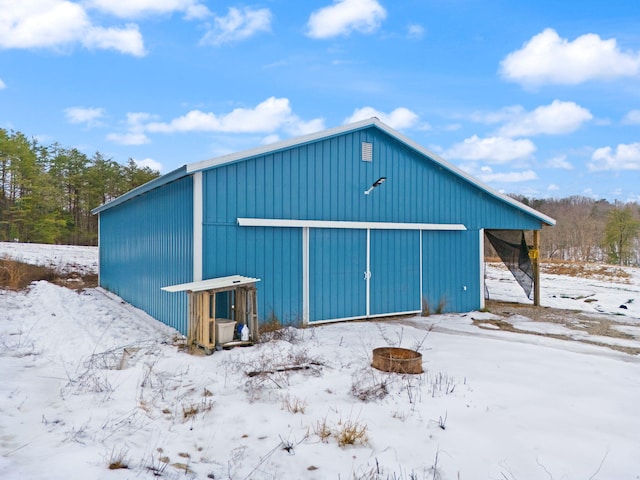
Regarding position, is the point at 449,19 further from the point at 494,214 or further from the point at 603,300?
the point at 603,300

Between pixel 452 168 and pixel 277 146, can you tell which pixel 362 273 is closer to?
pixel 277 146

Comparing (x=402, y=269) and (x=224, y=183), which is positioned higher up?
(x=224, y=183)

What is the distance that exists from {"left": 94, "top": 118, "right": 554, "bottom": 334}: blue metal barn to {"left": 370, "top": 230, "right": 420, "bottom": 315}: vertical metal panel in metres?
0.02

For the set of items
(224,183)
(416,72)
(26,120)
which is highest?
(26,120)

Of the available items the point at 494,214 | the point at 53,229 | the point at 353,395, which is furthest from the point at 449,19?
the point at 53,229

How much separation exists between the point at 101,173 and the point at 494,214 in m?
29.8

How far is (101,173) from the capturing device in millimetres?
31641

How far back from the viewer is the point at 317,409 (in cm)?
372

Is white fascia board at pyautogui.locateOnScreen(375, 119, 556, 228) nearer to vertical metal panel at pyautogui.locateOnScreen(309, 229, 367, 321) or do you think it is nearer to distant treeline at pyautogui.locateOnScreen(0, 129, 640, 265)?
vertical metal panel at pyautogui.locateOnScreen(309, 229, 367, 321)

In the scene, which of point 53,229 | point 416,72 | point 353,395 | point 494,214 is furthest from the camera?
point 53,229

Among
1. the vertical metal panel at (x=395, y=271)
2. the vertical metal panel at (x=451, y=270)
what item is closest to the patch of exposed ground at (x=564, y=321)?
the vertical metal panel at (x=451, y=270)

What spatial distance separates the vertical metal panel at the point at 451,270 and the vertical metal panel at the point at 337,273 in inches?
65.5

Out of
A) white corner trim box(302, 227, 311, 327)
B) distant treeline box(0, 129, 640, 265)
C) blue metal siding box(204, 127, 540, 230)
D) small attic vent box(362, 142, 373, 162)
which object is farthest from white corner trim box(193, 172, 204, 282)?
distant treeline box(0, 129, 640, 265)

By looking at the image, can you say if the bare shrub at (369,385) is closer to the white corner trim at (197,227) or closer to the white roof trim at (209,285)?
the white roof trim at (209,285)
